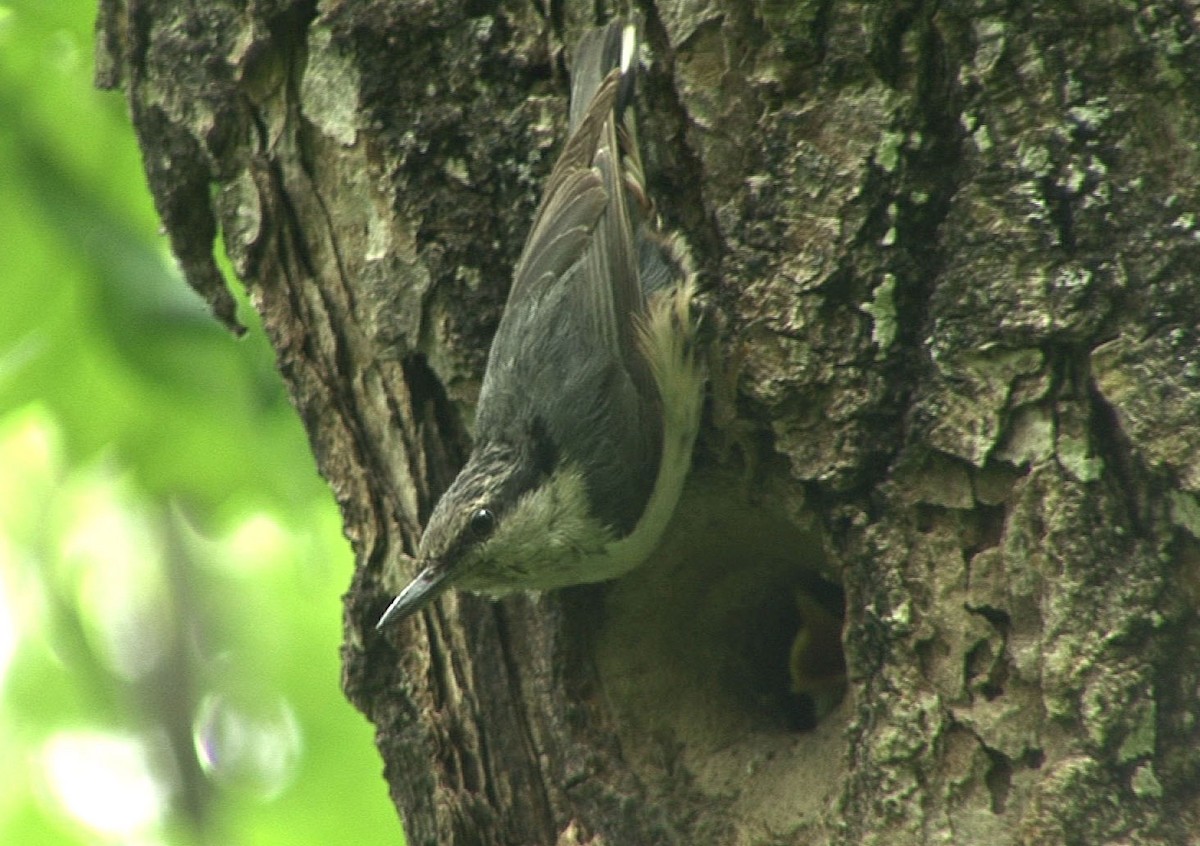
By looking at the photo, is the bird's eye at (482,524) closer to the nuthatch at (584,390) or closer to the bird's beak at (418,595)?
the nuthatch at (584,390)

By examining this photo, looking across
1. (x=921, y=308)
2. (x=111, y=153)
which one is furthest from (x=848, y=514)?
(x=111, y=153)

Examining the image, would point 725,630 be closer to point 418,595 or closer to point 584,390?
point 584,390

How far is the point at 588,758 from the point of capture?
296cm

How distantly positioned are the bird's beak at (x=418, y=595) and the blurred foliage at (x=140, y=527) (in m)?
0.81

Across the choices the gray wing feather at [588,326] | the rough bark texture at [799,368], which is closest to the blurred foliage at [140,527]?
the rough bark texture at [799,368]

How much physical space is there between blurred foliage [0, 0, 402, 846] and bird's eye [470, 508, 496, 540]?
31.2 inches

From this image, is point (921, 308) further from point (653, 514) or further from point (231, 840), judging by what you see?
point (231, 840)

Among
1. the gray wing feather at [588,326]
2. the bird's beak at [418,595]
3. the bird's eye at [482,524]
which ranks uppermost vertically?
the gray wing feather at [588,326]

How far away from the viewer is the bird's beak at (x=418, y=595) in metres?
2.92

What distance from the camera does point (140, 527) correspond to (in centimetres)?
565

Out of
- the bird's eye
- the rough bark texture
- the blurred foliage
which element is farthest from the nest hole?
the blurred foliage

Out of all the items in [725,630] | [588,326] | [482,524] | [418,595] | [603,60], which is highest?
[603,60]

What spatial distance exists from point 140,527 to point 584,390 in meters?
3.06

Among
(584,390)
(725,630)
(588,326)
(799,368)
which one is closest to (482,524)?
(584,390)
